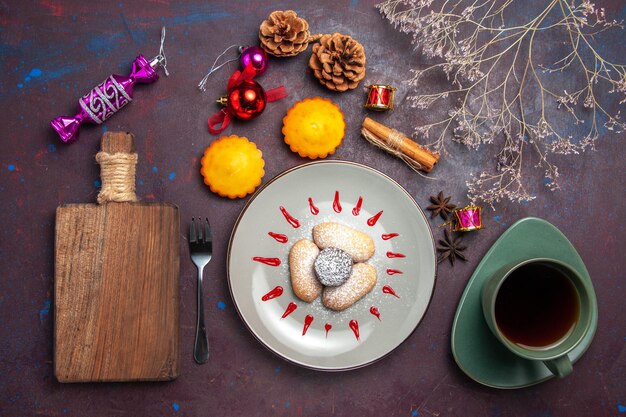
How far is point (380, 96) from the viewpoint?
135 cm

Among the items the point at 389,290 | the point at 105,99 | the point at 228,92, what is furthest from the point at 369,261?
the point at 105,99

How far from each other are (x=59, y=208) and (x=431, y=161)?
885 mm

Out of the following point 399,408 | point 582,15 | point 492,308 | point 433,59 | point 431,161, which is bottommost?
point 399,408

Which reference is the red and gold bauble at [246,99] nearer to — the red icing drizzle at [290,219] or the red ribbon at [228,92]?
the red ribbon at [228,92]

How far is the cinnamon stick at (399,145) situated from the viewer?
1.37 metres

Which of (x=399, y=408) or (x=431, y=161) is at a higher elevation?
(x=431, y=161)

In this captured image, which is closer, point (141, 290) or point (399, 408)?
point (141, 290)

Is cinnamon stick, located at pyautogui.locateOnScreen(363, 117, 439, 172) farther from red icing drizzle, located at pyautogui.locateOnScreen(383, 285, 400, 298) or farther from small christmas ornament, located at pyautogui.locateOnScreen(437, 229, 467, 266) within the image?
red icing drizzle, located at pyautogui.locateOnScreen(383, 285, 400, 298)

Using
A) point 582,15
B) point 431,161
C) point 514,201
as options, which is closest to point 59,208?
point 431,161

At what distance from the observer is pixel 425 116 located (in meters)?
1.43

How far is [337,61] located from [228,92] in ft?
0.90

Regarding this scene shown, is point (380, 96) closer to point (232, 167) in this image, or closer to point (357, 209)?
point (357, 209)

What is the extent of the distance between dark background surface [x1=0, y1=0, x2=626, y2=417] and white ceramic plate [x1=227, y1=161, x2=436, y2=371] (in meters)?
0.08

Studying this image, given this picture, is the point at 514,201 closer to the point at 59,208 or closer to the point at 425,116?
the point at 425,116
